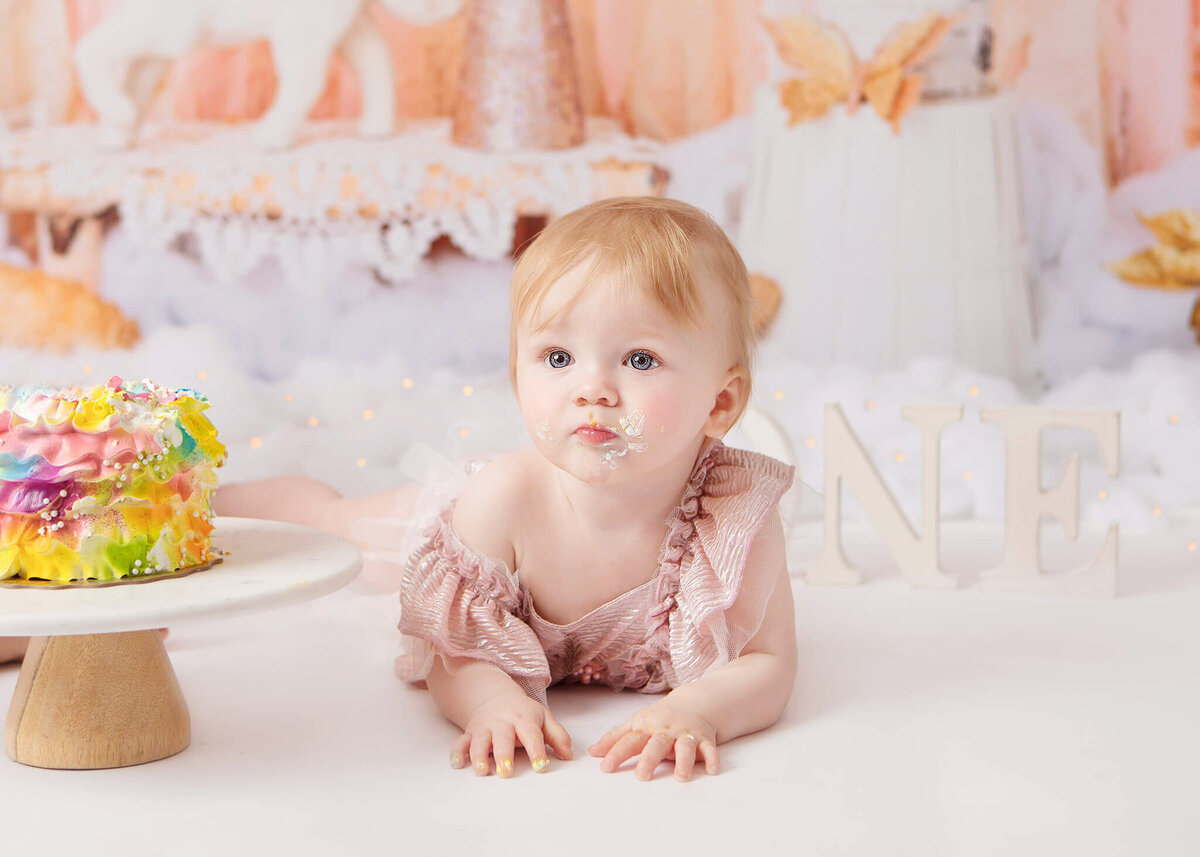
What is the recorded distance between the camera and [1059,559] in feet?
7.11

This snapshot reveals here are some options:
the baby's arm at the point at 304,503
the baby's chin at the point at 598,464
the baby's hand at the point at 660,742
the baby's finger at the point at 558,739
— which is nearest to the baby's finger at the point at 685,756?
the baby's hand at the point at 660,742

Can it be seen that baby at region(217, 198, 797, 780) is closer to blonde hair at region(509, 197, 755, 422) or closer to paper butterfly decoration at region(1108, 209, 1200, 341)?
blonde hair at region(509, 197, 755, 422)

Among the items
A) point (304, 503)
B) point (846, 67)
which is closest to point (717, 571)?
point (304, 503)

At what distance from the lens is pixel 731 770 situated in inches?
46.7

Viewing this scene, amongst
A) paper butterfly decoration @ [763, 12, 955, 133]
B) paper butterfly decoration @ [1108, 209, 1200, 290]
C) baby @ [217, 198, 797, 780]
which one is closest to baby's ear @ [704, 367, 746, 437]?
baby @ [217, 198, 797, 780]

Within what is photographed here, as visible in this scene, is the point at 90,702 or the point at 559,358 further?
the point at 559,358

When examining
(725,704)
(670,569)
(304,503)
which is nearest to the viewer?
(725,704)

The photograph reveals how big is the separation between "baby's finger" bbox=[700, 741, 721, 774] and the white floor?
2cm

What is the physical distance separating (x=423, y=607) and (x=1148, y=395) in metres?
1.79

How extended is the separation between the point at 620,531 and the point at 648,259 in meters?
0.30

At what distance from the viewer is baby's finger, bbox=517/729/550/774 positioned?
3.83ft

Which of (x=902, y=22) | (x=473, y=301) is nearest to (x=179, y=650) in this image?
(x=473, y=301)

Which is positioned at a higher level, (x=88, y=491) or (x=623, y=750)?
(x=88, y=491)

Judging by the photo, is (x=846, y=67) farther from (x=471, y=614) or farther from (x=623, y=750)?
(x=623, y=750)
